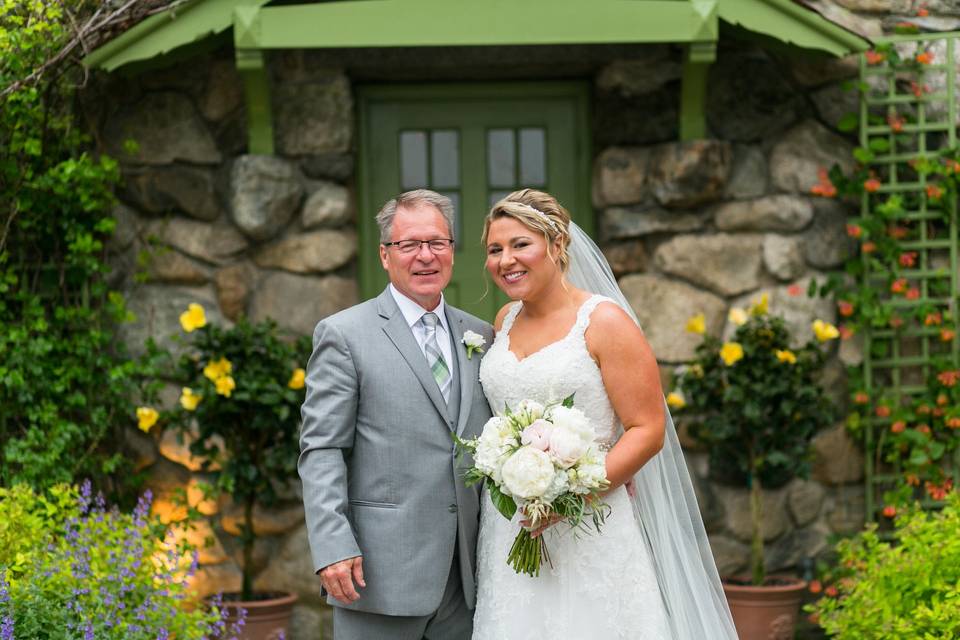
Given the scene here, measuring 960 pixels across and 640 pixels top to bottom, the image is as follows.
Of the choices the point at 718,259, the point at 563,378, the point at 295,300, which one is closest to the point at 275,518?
the point at 295,300

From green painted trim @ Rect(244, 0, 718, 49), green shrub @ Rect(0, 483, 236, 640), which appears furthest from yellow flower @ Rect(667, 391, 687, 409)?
green shrub @ Rect(0, 483, 236, 640)

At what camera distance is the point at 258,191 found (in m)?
4.88

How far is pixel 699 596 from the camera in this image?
320cm

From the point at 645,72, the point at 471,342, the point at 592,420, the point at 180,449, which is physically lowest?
the point at 180,449

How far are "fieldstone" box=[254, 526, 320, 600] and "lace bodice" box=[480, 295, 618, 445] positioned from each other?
2206 mm

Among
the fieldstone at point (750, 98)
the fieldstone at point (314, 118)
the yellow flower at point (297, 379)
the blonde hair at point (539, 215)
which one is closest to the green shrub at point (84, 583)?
the yellow flower at point (297, 379)

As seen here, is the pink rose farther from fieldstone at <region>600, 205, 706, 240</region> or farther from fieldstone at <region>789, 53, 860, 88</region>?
fieldstone at <region>789, 53, 860, 88</region>

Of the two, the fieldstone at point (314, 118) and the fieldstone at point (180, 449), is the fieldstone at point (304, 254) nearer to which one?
the fieldstone at point (314, 118)

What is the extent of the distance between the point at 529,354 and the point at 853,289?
2445 mm

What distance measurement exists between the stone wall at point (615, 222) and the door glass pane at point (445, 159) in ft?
1.44

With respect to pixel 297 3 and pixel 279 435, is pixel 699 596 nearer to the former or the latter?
pixel 279 435

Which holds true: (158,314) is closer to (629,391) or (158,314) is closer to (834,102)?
(629,391)

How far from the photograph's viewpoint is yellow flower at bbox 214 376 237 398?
4531 millimetres

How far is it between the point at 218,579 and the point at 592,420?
2.64 meters
